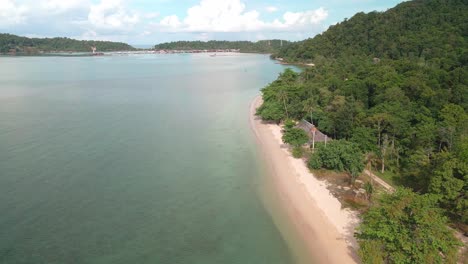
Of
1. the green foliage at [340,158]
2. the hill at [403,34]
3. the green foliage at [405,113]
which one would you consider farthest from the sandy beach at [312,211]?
the hill at [403,34]

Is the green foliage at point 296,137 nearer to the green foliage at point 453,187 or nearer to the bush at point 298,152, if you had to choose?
the bush at point 298,152

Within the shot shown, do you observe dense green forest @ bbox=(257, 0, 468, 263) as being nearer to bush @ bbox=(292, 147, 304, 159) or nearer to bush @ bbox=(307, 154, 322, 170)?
bush @ bbox=(307, 154, 322, 170)

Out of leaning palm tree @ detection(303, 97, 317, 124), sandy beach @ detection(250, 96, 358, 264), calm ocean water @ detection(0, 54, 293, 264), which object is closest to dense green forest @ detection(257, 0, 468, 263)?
leaning palm tree @ detection(303, 97, 317, 124)

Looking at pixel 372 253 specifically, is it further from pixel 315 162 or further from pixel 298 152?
pixel 298 152

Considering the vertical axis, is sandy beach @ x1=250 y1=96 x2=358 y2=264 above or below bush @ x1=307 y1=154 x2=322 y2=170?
below

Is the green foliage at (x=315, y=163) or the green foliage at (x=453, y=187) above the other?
the green foliage at (x=453, y=187)

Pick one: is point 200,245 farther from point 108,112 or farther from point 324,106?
point 108,112
